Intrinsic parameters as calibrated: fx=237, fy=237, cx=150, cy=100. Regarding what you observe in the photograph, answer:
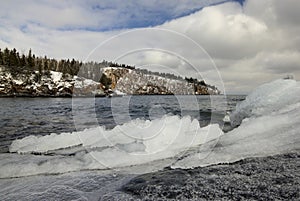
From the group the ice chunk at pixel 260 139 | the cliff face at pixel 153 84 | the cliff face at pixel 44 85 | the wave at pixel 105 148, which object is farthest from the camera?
the cliff face at pixel 44 85

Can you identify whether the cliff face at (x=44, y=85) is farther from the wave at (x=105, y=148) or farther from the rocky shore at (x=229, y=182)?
the rocky shore at (x=229, y=182)

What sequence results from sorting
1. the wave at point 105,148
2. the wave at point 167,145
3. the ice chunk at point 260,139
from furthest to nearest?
the wave at point 105,148 → the wave at point 167,145 → the ice chunk at point 260,139

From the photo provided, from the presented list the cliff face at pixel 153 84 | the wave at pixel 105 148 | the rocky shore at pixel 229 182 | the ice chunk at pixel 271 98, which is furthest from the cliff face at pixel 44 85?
the rocky shore at pixel 229 182

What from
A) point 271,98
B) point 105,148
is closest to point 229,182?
point 105,148

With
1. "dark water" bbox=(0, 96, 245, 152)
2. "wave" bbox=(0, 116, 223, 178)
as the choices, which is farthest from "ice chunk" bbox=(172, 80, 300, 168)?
"dark water" bbox=(0, 96, 245, 152)

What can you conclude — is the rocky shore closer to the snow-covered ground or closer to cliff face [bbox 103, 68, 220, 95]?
the snow-covered ground

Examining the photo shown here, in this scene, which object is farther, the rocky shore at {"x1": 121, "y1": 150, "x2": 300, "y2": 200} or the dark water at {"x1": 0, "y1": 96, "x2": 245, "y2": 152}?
the dark water at {"x1": 0, "y1": 96, "x2": 245, "y2": 152}

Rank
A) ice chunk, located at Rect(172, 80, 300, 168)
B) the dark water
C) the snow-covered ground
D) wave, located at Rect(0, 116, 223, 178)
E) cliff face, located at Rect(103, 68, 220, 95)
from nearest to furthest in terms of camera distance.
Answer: the snow-covered ground < ice chunk, located at Rect(172, 80, 300, 168) < wave, located at Rect(0, 116, 223, 178) < cliff face, located at Rect(103, 68, 220, 95) < the dark water

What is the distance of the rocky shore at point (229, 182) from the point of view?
305 cm

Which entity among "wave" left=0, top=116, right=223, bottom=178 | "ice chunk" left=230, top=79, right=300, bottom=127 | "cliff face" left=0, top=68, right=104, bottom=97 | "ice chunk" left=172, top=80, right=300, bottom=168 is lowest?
"wave" left=0, top=116, right=223, bottom=178

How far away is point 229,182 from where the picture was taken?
3494 mm

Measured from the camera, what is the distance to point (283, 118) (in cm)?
600

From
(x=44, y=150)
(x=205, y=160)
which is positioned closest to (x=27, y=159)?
(x=44, y=150)

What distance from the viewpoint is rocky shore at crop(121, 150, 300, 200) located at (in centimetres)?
305
